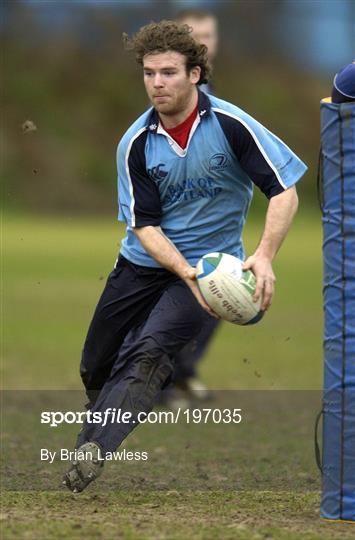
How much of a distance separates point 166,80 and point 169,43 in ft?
0.63

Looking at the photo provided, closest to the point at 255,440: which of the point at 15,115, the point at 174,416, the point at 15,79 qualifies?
the point at 174,416

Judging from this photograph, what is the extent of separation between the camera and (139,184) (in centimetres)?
652

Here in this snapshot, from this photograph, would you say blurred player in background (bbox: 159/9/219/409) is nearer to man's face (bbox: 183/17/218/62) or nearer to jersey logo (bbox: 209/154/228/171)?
man's face (bbox: 183/17/218/62)

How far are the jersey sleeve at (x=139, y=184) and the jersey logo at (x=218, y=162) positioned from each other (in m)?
0.32

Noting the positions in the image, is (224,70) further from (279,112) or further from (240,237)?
(240,237)

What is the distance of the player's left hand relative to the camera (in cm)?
602

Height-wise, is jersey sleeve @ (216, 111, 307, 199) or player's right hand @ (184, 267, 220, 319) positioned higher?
jersey sleeve @ (216, 111, 307, 199)

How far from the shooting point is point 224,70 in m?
34.2

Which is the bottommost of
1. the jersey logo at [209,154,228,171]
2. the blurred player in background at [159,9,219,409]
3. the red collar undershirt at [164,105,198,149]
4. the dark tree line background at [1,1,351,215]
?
the dark tree line background at [1,1,351,215]

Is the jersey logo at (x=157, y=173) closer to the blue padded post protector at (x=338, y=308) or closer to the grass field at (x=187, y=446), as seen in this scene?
the blue padded post protector at (x=338, y=308)

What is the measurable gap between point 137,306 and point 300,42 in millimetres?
29213

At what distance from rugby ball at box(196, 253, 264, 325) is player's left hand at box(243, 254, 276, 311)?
0.08ft

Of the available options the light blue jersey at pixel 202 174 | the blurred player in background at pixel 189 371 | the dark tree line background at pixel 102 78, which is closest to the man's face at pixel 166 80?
the light blue jersey at pixel 202 174

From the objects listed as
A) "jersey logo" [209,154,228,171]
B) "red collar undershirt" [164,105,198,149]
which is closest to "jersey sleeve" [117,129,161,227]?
"red collar undershirt" [164,105,198,149]
